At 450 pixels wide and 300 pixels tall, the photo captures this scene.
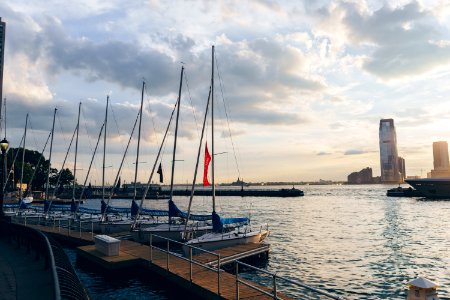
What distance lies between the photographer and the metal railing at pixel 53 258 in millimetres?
9112

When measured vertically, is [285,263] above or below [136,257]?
below

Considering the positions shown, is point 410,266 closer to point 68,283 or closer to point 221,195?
point 68,283

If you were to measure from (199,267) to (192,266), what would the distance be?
0.57 m

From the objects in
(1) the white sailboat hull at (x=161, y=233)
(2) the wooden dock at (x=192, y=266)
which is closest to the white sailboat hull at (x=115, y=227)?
(1) the white sailboat hull at (x=161, y=233)

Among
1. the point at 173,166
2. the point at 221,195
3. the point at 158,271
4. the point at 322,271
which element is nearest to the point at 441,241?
the point at 322,271

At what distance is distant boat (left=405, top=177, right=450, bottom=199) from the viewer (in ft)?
416

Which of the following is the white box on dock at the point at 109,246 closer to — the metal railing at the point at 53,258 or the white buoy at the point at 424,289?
the metal railing at the point at 53,258

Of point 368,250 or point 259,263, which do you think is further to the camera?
point 368,250

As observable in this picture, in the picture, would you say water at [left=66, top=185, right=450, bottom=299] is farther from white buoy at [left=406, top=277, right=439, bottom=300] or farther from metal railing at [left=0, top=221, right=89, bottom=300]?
white buoy at [left=406, top=277, right=439, bottom=300]

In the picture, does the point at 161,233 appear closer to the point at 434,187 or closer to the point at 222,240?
the point at 222,240

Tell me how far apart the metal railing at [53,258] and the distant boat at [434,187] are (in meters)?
138

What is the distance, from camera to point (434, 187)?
130500 mm

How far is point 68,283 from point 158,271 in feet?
34.6

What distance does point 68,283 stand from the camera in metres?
10.1
